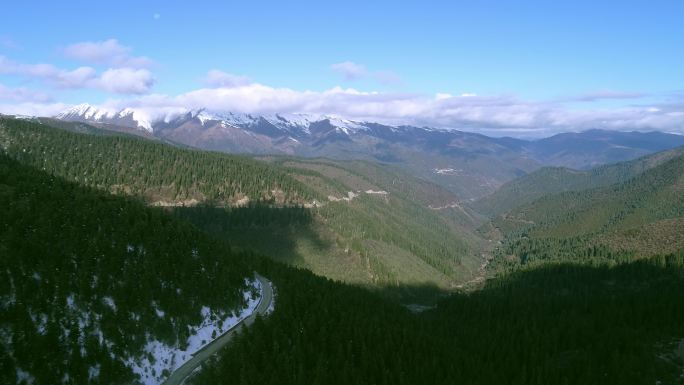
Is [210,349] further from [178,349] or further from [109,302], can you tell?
[109,302]

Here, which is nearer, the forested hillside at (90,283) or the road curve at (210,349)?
the forested hillside at (90,283)

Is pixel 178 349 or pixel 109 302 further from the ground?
pixel 109 302

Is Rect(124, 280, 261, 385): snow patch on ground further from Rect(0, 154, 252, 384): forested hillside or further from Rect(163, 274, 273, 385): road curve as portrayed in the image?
Rect(0, 154, 252, 384): forested hillside

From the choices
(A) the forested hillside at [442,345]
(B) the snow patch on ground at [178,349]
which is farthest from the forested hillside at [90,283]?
(A) the forested hillside at [442,345]

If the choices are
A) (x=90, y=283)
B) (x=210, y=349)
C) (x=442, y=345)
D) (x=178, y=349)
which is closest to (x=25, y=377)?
(x=90, y=283)

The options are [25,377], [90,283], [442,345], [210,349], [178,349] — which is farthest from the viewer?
[442,345]

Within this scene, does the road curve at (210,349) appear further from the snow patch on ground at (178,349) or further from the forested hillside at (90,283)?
the forested hillside at (90,283)

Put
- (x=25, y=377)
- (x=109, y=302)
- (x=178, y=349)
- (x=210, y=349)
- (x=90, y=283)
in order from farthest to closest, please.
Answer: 1. (x=210, y=349)
2. (x=178, y=349)
3. (x=90, y=283)
4. (x=109, y=302)
5. (x=25, y=377)
